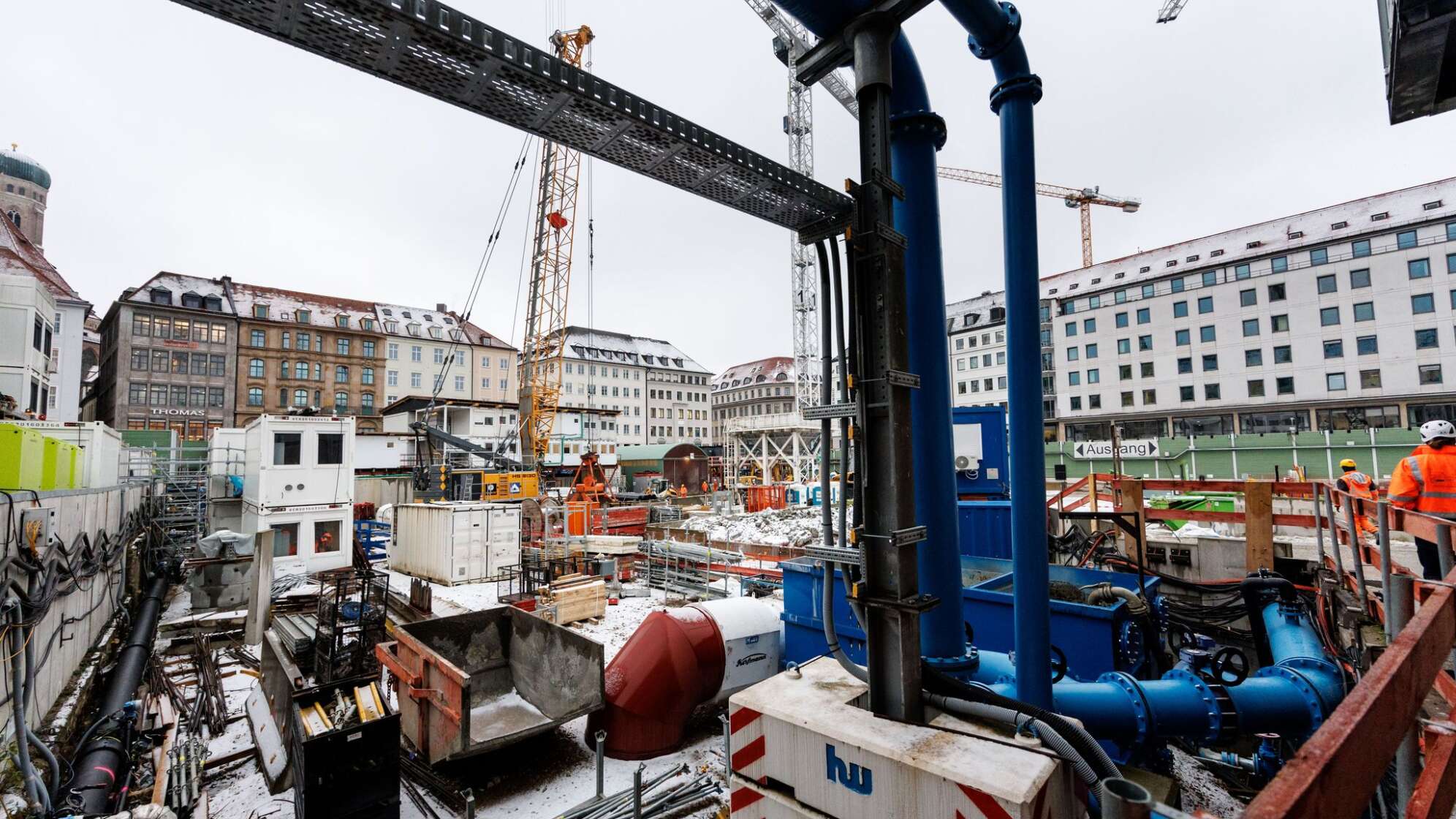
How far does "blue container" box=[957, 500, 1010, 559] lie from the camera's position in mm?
9516

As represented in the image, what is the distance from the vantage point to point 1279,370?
4425cm

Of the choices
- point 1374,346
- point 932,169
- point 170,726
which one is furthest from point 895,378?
point 1374,346

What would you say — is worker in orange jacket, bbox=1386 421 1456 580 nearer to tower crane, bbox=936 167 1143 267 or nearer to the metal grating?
the metal grating

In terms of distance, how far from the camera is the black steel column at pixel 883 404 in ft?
11.1

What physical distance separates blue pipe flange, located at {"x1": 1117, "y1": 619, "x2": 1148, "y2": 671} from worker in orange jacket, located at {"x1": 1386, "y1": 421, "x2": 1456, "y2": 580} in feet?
8.67

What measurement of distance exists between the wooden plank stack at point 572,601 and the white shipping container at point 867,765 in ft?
32.2

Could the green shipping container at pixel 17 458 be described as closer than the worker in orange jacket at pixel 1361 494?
Yes

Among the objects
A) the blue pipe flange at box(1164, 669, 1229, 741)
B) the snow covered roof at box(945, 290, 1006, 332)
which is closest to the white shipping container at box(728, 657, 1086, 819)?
the blue pipe flange at box(1164, 669, 1229, 741)

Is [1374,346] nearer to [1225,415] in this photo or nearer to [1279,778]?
[1225,415]

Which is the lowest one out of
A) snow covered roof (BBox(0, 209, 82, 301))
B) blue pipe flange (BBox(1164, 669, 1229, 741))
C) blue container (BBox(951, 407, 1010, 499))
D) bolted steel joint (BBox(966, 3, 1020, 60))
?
blue pipe flange (BBox(1164, 669, 1229, 741))

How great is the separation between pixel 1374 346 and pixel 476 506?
55.5 metres

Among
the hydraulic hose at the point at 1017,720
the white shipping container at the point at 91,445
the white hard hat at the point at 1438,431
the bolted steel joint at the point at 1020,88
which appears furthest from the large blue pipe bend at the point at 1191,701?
the white shipping container at the point at 91,445

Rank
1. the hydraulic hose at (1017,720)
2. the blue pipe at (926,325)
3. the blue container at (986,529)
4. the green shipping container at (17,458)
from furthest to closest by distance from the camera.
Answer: the blue container at (986,529) < the green shipping container at (17,458) < the blue pipe at (926,325) < the hydraulic hose at (1017,720)

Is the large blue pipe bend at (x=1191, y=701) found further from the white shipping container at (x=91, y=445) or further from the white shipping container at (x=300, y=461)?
the white shipping container at (x=300, y=461)
